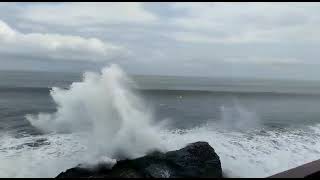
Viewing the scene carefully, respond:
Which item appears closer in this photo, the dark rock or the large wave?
the dark rock

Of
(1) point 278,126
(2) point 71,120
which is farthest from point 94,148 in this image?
(1) point 278,126

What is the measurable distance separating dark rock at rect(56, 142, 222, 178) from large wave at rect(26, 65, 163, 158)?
2.86 metres

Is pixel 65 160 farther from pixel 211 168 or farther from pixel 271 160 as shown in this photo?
pixel 271 160

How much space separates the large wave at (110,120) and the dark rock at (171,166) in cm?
286

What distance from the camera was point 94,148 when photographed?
55.5 feet

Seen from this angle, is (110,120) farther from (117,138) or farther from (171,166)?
(171,166)

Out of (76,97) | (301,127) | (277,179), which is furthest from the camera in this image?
(301,127)

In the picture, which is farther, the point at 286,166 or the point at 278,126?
the point at 278,126

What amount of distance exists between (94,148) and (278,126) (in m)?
16.6

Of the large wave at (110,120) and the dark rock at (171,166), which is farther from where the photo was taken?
the large wave at (110,120)

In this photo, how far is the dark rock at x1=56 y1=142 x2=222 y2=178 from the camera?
1162 cm

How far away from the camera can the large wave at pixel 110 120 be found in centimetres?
1625

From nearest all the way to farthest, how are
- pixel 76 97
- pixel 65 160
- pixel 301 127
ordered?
pixel 65 160
pixel 76 97
pixel 301 127

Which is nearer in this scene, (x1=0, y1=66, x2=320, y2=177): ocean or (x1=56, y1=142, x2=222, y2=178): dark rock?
(x1=56, y1=142, x2=222, y2=178): dark rock
